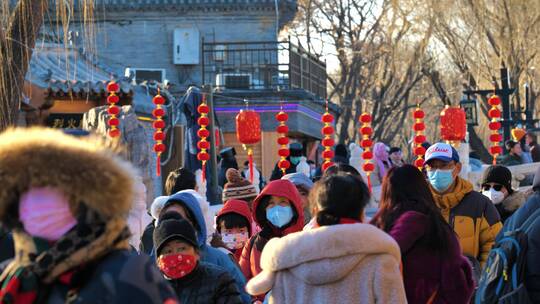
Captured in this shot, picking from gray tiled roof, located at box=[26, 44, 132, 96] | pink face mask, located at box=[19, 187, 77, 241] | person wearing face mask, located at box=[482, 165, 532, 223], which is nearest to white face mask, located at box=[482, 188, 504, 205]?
person wearing face mask, located at box=[482, 165, 532, 223]

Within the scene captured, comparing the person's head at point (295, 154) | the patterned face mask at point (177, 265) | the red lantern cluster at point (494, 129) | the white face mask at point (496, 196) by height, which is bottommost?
the patterned face mask at point (177, 265)

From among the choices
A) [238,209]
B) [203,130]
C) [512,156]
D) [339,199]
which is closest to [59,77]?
[203,130]

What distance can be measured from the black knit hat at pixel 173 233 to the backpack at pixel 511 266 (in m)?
1.60

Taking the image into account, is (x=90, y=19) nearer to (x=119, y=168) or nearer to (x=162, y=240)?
(x=162, y=240)

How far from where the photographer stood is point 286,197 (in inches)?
289

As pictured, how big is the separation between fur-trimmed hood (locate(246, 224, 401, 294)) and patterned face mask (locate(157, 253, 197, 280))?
725 millimetres

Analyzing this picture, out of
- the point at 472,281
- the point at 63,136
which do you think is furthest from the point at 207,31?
the point at 63,136

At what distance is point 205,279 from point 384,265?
1.06 m

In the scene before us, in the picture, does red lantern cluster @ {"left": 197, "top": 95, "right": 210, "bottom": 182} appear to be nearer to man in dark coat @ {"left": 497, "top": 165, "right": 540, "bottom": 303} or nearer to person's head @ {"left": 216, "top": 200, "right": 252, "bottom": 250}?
person's head @ {"left": 216, "top": 200, "right": 252, "bottom": 250}

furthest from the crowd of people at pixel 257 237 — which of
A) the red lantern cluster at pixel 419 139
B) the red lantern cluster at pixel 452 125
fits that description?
the red lantern cluster at pixel 452 125

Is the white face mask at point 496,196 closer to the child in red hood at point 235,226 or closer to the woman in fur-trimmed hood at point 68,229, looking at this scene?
the child in red hood at point 235,226

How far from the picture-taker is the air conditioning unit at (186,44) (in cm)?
3075

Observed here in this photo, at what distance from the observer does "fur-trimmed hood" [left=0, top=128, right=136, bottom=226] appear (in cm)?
338

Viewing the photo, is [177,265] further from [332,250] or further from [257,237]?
[257,237]
